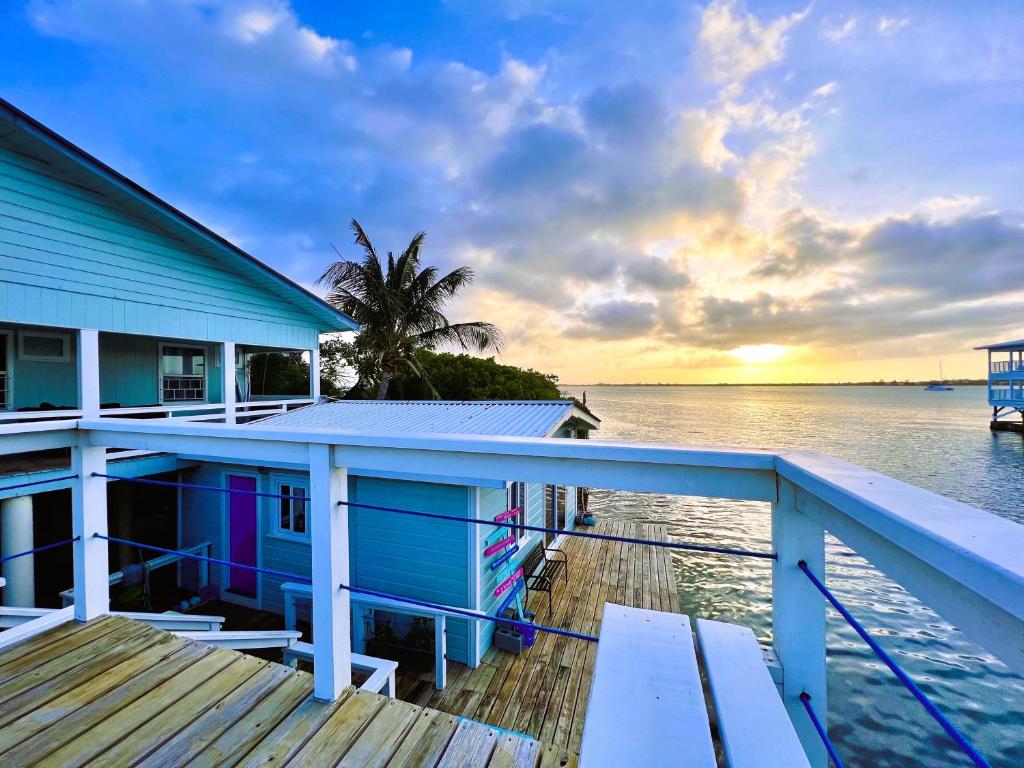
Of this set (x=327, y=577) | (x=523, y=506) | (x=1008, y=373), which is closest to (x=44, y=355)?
(x=523, y=506)

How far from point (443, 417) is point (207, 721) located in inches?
211

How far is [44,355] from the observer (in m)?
7.47

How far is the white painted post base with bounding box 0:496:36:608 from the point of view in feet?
17.9

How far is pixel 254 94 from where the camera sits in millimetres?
9523

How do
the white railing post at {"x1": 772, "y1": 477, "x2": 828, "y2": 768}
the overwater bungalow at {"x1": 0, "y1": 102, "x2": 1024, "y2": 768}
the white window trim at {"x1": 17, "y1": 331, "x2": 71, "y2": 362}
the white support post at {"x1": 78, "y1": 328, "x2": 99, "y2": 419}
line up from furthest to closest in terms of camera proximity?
the white window trim at {"x1": 17, "y1": 331, "x2": 71, "y2": 362} < the white support post at {"x1": 78, "y1": 328, "x2": 99, "y2": 419} < the white railing post at {"x1": 772, "y1": 477, "x2": 828, "y2": 768} < the overwater bungalow at {"x1": 0, "y1": 102, "x2": 1024, "y2": 768}

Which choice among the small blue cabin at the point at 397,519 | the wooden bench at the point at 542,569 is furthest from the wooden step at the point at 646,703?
the wooden bench at the point at 542,569

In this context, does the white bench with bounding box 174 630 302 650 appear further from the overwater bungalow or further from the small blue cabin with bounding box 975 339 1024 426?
the small blue cabin with bounding box 975 339 1024 426

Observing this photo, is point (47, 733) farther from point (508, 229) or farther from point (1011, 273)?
point (1011, 273)

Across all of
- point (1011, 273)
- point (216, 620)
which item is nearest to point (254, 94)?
point (216, 620)

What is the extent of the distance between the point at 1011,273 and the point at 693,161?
17655mm

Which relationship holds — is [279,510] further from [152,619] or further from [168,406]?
[152,619]

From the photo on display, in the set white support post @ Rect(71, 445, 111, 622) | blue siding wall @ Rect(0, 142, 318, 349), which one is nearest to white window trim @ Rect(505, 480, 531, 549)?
white support post @ Rect(71, 445, 111, 622)

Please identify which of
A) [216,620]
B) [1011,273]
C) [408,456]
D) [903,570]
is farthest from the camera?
[1011,273]

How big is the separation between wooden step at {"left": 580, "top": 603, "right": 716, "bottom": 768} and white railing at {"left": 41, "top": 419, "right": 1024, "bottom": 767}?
0.85ft
